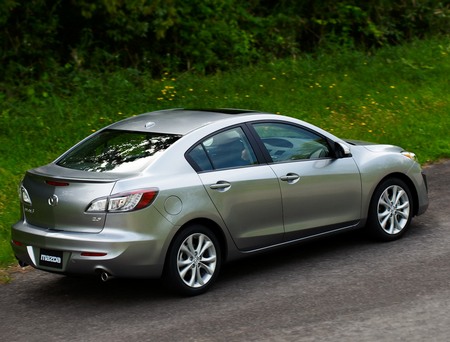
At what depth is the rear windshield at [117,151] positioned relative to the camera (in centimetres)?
779

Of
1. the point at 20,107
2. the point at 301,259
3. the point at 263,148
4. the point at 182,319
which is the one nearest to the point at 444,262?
the point at 301,259

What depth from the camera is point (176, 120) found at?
27.9 ft

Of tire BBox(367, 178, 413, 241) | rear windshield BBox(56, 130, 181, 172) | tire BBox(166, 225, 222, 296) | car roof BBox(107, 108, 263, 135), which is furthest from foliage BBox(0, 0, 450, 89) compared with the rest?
tire BBox(166, 225, 222, 296)

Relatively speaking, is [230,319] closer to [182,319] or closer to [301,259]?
[182,319]

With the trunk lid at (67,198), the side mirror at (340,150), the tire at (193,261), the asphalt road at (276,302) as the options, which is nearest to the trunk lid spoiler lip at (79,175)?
the trunk lid at (67,198)

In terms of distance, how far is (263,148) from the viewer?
8.45 m

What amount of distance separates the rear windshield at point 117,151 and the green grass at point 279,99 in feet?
11.6

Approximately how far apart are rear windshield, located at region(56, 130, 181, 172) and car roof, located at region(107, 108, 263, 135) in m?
0.09

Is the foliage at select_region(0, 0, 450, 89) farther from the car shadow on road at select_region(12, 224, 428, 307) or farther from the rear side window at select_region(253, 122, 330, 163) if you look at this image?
the rear side window at select_region(253, 122, 330, 163)

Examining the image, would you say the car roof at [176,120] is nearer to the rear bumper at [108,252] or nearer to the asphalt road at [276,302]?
the rear bumper at [108,252]

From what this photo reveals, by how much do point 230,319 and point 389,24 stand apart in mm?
14668

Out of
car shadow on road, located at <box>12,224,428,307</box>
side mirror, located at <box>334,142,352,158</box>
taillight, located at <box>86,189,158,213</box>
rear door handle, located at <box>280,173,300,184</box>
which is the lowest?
car shadow on road, located at <box>12,224,428,307</box>

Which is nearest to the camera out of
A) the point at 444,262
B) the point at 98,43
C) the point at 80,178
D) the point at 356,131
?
the point at 80,178

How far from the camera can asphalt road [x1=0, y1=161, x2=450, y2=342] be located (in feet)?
22.2
